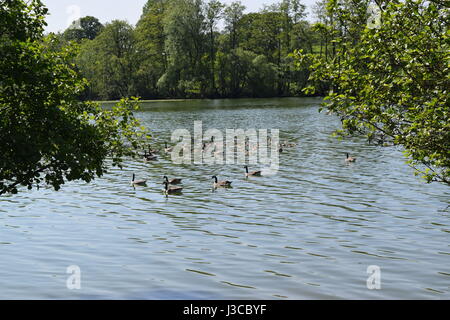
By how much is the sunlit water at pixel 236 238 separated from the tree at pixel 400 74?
4.07 meters

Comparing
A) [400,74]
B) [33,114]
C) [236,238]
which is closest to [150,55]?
[236,238]

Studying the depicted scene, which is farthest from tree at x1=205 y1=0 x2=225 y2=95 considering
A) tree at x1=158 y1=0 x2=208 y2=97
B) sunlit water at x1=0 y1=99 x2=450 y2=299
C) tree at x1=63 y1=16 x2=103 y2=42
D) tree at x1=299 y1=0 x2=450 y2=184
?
tree at x1=299 y1=0 x2=450 y2=184

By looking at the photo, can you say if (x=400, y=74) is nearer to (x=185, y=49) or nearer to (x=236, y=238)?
(x=236, y=238)

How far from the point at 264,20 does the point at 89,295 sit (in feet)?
416

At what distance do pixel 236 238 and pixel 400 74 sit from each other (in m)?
8.62

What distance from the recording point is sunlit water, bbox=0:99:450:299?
14.4m

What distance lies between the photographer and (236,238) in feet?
61.6

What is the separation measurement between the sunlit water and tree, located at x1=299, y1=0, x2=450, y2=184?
13.3ft

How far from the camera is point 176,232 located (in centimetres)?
1975

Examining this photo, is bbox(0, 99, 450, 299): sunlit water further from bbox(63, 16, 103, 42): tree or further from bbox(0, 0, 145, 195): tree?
bbox(63, 16, 103, 42): tree

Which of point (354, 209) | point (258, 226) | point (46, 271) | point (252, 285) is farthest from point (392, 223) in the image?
point (46, 271)

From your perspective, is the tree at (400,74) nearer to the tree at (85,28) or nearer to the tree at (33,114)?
the tree at (33,114)

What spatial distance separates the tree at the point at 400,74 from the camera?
1214cm
